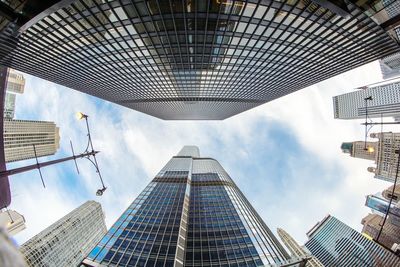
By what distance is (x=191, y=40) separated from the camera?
107 feet

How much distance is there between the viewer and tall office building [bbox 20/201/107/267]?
128938mm

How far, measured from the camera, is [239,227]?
63.8 metres

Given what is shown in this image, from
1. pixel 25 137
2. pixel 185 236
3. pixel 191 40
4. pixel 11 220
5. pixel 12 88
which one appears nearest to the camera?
pixel 11 220

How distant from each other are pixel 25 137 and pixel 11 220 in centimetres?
19826

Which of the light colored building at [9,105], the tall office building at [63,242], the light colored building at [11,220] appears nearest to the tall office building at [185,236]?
the light colored building at [11,220]

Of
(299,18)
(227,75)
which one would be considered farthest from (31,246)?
(299,18)

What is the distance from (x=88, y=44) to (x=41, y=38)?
6.89m

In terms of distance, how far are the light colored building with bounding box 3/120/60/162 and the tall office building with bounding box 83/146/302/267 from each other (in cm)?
10593

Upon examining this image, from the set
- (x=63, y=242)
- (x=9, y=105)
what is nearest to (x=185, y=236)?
(x=63, y=242)

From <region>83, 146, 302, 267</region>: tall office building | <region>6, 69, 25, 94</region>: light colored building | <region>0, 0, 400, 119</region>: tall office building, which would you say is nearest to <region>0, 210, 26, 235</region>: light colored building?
<region>0, 0, 400, 119</region>: tall office building

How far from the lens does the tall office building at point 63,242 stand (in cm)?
12894

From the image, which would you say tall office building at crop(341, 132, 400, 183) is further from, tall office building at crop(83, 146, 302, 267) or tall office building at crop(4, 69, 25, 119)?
tall office building at crop(4, 69, 25, 119)

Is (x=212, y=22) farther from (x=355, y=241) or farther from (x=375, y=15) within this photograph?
(x=355, y=241)

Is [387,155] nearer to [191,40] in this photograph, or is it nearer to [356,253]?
[356,253]
